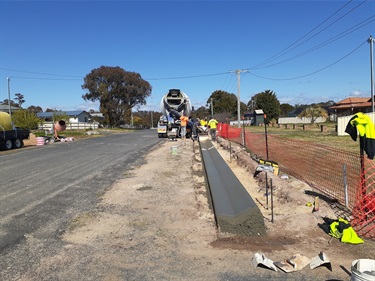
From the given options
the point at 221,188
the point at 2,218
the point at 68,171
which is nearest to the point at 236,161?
the point at 221,188

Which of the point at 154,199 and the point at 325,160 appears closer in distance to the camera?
the point at 154,199

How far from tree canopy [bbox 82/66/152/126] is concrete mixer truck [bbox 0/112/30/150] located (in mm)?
48058

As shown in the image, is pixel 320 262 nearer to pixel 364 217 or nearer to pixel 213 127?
pixel 364 217

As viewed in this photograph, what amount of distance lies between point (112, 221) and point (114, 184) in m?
3.32

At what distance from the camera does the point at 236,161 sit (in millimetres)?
13234

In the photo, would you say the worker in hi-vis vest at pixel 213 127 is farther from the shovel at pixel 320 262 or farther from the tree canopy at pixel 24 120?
the tree canopy at pixel 24 120

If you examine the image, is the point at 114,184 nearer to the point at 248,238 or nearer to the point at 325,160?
the point at 248,238

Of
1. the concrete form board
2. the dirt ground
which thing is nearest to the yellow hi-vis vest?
the dirt ground

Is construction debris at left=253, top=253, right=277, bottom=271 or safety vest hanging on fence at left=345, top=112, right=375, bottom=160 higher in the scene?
safety vest hanging on fence at left=345, top=112, right=375, bottom=160

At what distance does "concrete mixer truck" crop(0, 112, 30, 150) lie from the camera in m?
22.1

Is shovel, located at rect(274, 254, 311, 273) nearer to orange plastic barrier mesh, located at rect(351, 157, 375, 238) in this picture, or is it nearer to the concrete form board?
the concrete form board

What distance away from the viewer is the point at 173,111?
82.2 feet

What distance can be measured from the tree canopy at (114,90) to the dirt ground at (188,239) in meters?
67.0

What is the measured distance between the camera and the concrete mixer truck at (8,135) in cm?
2208
